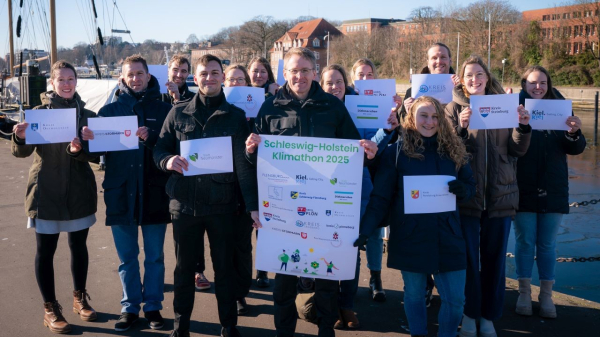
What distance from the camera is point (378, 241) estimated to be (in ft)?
18.9

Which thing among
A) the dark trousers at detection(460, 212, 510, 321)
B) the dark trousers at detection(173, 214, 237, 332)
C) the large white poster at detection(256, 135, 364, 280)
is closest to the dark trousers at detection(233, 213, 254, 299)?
the dark trousers at detection(173, 214, 237, 332)

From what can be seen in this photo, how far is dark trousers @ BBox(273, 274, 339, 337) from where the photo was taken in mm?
4383

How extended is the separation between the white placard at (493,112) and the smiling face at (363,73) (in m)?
1.68

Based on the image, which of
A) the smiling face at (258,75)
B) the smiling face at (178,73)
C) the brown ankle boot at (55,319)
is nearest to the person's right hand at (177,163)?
the brown ankle boot at (55,319)

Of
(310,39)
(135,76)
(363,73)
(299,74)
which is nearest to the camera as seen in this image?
(299,74)

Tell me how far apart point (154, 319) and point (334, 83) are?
2788 millimetres

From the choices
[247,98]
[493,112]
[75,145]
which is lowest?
[75,145]

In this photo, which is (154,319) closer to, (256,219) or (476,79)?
(256,219)

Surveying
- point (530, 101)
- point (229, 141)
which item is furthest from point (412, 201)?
point (530, 101)

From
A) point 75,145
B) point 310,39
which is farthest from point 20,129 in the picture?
point 310,39

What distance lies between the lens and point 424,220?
425 centimetres

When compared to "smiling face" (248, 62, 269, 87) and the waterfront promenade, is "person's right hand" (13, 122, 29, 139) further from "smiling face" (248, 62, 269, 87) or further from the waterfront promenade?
"smiling face" (248, 62, 269, 87)

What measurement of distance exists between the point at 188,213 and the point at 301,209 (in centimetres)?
93

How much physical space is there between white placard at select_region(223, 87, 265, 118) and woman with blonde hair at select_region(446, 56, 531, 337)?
7.21 ft
